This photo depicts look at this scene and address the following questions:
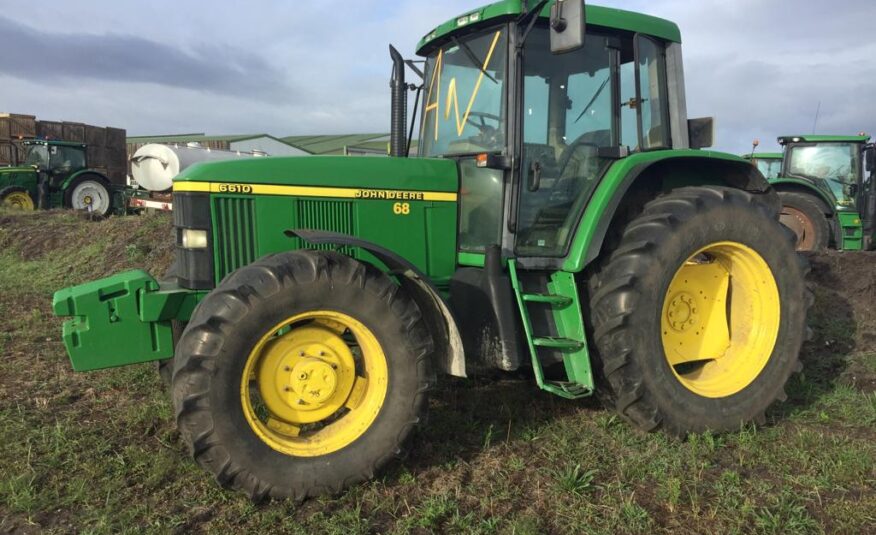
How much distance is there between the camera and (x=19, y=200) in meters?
15.7

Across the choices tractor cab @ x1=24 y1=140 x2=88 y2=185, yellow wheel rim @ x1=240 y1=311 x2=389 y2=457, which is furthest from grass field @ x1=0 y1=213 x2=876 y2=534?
tractor cab @ x1=24 y1=140 x2=88 y2=185

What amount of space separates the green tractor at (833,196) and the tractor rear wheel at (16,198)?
16.2 m

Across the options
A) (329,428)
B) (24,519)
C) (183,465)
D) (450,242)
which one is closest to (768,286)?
(450,242)

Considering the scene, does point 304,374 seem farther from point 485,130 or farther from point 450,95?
point 450,95

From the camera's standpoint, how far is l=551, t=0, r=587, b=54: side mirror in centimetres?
306

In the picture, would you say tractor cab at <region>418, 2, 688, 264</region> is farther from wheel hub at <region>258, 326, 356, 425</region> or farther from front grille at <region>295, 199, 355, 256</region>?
wheel hub at <region>258, 326, 356, 425</region>

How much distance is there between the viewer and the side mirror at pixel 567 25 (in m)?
3.06

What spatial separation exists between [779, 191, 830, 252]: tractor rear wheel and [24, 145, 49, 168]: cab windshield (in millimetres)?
16513

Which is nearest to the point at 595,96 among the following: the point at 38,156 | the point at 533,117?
the point at 533,117

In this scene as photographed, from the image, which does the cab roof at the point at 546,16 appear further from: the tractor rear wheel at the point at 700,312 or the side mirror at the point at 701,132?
the tractor rear wheel at the point at 700,312

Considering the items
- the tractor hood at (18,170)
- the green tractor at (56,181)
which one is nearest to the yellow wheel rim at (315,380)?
the green tractor at (56,181)

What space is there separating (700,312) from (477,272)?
61.3 inches

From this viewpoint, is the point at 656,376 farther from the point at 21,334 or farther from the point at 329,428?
the point at 21,334

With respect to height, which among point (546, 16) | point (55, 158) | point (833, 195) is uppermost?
point (55, 158)
